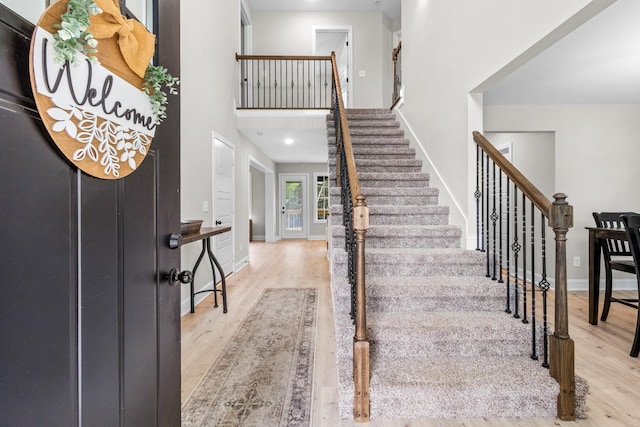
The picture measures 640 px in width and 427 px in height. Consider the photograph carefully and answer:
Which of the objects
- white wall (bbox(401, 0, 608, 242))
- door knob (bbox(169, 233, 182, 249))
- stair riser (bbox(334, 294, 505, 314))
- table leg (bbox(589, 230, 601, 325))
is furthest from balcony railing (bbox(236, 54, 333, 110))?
door knob (bbox(169, 233, 182, 249))

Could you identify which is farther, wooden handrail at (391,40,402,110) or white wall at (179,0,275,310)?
wooden handrail at (391,40,402,110)

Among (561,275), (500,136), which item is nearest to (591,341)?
(561,275)

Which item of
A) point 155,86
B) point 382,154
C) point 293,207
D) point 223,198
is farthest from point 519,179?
point 293,207

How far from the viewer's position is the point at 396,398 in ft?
5.24

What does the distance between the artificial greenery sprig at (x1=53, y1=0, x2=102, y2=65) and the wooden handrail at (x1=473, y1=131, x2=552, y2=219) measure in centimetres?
199

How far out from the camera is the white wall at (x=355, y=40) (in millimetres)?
6605

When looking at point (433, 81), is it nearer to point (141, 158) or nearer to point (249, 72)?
point (141, 158)

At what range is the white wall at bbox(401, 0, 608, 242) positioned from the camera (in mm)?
2016

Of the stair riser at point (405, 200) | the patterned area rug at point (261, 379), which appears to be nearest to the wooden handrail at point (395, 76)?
the stair riser at point (405, 200)

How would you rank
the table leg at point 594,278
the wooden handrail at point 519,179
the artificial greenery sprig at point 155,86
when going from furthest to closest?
the table leg at point 594,278 < the wooden handrail at point 519,179 < the artificial greenery sprig at point 155,86

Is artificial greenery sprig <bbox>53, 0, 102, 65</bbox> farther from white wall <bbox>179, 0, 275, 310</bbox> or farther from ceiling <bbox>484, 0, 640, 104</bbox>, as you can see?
ceiling <bbox>484, 0, 640, 104</bbox>

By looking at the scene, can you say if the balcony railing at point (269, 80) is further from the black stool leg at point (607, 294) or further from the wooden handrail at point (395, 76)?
the black stool leg at point (607, 294)

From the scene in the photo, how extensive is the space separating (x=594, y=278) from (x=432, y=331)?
6.69 ft

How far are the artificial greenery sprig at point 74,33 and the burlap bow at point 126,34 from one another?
0.10 feet
